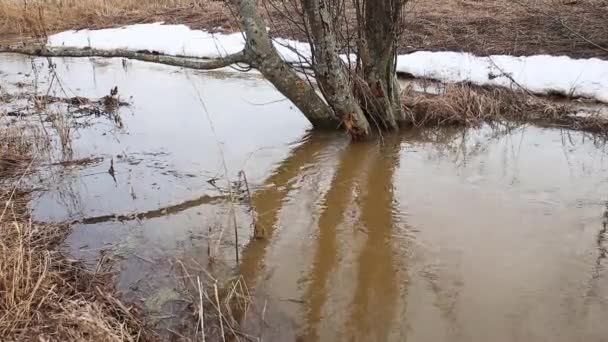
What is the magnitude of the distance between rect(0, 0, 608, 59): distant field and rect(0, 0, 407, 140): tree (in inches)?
23.3

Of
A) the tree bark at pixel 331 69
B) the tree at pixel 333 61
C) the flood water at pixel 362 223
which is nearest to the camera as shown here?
the flood water at pixel 362 223

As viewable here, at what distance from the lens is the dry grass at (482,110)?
6895 millimetres

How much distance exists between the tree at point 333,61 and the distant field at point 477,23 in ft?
1.94

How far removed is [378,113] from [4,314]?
15.9 ft

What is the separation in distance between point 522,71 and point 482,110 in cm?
182

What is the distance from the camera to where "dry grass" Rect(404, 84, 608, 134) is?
6.89 m

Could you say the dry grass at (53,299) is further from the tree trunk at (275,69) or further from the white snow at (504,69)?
the white snow at (504,69)

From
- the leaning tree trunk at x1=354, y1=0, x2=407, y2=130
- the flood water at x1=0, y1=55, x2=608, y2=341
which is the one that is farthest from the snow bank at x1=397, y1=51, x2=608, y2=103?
the leaning tree trunk at x1=354, y1=0, x2=407, y2=130

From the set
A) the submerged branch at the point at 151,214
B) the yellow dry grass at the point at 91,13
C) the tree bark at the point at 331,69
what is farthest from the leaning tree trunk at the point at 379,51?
the yellow dry grass at the point at 91,13

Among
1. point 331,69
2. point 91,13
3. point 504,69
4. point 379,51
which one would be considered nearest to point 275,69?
point 331,69

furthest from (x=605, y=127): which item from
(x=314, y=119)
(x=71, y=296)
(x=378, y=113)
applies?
(x=71, y=296)

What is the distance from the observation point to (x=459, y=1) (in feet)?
42.8

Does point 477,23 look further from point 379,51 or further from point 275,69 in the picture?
point 275,69

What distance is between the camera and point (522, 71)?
838 cm
